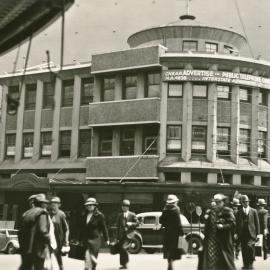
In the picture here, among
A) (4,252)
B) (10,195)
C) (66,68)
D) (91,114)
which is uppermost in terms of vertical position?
(66,68)

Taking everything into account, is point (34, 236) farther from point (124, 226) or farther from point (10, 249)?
point (10, 249)

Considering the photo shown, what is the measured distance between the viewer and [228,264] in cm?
1167

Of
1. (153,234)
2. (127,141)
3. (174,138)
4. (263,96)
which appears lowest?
(153,234)

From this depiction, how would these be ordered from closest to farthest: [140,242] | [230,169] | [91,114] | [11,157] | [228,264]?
[228,264] < [140,242] < [230,169] < [91,114] < [11,157]

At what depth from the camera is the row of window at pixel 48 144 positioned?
35438 mm

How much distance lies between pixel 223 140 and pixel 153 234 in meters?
9.44

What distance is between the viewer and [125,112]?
33188mm

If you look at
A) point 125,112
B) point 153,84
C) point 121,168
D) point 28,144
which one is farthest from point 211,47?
point 28,144

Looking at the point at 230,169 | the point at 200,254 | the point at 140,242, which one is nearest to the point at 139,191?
the point at 230,169

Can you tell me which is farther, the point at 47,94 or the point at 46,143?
the point at 47,94

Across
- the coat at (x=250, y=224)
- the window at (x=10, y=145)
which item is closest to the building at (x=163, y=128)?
the window at (x=10, y=145)

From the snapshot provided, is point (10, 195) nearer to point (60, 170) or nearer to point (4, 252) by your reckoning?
point (60, 170)

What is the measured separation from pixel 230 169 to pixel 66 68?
1151cm

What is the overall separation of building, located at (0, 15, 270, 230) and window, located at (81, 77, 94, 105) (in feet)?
0.19
